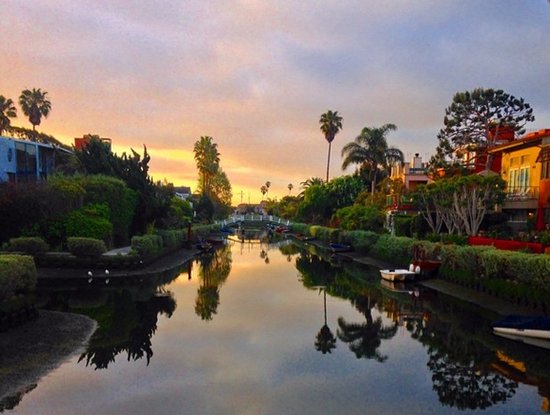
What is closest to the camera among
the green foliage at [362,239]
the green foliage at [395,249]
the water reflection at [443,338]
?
the water reflection at [443,338]

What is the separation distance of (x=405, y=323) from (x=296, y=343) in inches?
260

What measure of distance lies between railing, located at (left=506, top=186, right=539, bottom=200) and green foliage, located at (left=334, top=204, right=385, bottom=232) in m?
17.3

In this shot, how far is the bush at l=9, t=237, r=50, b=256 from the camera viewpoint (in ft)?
102

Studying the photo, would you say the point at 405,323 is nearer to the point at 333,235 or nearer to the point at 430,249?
the point at 430,249

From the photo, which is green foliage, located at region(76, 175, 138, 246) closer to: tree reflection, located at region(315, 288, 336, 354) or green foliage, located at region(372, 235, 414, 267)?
green foliage, located at region(372, 235, 414, 267)

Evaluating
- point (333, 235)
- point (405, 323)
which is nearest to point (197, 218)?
point (333, 235)

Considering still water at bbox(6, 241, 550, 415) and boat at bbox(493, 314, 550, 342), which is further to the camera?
boat at bbox(493, 314, 550, 342)

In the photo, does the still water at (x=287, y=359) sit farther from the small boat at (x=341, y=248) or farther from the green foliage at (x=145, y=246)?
the small boat at (x=341, y=248)

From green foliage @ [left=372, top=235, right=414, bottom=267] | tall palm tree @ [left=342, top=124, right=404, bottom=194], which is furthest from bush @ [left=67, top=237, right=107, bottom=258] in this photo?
tall palm tree @ [left=342, top=124, right=404, bottom=194]

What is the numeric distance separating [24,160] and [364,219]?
39.5 meters

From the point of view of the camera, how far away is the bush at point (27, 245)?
31203 mm

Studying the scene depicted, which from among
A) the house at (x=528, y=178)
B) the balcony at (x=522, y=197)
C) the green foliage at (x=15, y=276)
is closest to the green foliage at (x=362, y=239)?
the house at (x=528, y=178)

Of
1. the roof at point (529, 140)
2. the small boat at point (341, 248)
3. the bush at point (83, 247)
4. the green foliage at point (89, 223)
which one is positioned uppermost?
the roof at point (529, 140)

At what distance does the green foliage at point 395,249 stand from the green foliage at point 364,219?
25.9 feet
